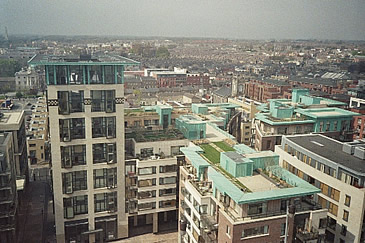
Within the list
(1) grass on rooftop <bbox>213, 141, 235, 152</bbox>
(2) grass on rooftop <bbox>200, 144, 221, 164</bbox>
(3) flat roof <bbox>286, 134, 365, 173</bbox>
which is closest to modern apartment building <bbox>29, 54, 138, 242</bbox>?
(2) grass on rooftop <bbox>200, 144, 221, 164</bbox>

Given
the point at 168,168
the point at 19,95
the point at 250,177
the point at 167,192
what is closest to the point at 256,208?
the point at 250,177

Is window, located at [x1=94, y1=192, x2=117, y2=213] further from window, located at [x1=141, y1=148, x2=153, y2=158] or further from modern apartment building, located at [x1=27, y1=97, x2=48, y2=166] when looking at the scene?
modern apartment building, located at [x1=27, y1=97, x2=48, y2=166]

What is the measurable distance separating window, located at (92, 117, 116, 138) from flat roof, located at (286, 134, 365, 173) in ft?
10.8

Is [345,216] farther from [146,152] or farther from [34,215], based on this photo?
[34,215]

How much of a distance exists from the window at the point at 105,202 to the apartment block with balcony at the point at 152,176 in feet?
0.83

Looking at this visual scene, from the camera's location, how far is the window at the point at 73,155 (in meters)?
5.73

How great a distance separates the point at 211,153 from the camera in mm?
5629

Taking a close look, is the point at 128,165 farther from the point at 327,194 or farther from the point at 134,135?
the point at 327,194

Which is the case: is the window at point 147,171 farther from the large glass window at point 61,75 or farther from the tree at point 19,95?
the tree at point 19,95

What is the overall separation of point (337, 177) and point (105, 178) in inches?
154

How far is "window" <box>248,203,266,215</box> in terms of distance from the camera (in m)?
3.87

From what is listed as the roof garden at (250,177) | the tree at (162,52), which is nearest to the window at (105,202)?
the roof garden at (250,177)

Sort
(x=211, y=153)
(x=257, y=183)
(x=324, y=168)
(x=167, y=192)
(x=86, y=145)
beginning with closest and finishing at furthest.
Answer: (x=257, y=183)
(x=324, y=168)
(x=211, y=153)
(x=86, y=145)
(x=167, y=192)

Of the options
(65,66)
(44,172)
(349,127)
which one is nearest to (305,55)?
(349,127)
